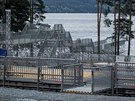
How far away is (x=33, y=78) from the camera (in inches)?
Answer: 977

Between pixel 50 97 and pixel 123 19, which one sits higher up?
pixel 123 19

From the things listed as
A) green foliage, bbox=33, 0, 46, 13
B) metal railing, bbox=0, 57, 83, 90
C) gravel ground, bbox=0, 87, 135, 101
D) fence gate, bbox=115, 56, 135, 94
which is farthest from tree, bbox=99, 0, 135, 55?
gravel ground, bbox=0, 87, 135, 101

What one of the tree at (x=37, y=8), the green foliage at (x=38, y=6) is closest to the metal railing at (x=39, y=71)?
the tree at (x=37, y=8)

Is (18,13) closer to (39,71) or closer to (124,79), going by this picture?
(39,71)

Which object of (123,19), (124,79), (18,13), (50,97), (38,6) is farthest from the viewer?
(38,6)

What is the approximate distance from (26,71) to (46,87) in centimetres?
190

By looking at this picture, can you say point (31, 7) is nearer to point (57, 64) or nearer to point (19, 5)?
point (19, 5)

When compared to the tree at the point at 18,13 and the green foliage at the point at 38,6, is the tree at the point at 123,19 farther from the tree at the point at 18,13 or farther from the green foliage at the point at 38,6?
the green foliage at the point at 38,6

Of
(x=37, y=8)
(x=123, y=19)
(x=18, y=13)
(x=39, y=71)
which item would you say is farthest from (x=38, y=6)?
(x=39, y=71)

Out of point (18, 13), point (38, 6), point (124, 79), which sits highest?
point (38, 6)

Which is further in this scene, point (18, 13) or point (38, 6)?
point (38, 6)

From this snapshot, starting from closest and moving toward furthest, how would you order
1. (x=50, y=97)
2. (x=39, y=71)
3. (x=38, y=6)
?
(x=50, y=97) → (x=39, y=71) → (x=38, y=6)

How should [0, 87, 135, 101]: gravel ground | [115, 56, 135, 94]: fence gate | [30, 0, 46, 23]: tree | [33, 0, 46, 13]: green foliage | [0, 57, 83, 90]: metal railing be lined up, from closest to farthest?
1. [0, 87, 135, 101]: gravel ground
2. [115, 56, 135, 94]: fence gate
3. [0, 57, 83, 90]: metal railing
4. [30, 0, 46, 23]: tree
5. [33, 0, 46, 13]: green foliage

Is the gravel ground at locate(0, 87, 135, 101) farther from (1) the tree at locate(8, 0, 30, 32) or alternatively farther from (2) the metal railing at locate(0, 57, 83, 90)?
(1) the tree at locate(8, 0, 30, 32)
